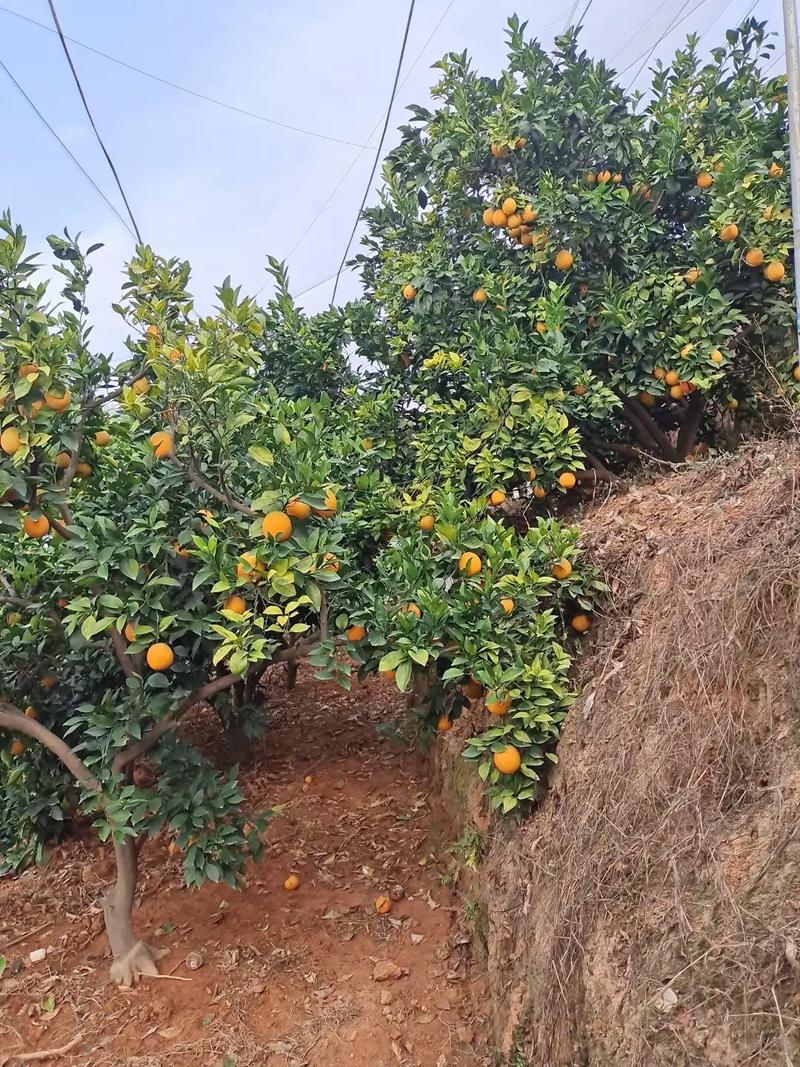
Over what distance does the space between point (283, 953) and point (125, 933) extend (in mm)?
697

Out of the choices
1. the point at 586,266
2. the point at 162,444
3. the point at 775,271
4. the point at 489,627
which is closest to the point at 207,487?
the point at 162,444

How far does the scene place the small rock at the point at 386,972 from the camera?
3266mm

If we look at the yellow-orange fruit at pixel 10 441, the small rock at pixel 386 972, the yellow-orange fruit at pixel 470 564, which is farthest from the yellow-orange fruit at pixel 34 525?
the small rock at pixel 386 972

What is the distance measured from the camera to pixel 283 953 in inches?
135

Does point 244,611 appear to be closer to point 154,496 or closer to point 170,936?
point 154,496

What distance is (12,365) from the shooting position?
2.60 m

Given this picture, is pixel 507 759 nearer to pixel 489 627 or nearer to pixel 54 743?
pixel 489 627

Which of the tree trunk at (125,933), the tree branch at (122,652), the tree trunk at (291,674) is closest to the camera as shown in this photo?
the tree branch at (122,652)

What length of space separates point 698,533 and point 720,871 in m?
1.38

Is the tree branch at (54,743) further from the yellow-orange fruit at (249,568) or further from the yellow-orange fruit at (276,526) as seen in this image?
the yellow-orange fruit at (276,526)

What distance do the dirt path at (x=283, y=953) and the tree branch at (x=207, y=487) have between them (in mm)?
2053

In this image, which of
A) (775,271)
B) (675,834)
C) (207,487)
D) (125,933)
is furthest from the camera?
(775,271)

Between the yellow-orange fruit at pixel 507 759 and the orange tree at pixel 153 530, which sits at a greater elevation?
the orange tree at pixel 153 530

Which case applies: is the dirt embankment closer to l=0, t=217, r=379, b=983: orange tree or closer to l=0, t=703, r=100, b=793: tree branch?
l=0, t=217, r=379, b=983: orange tree
